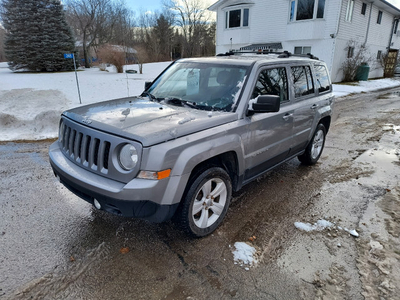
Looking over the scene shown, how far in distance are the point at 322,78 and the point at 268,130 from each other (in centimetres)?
219

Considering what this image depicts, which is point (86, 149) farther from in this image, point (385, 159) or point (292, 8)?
point (292, 8)

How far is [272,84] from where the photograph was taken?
3668 mm

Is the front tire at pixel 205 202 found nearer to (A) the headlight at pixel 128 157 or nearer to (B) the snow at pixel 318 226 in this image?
(A) the headlight at pixel 128 157

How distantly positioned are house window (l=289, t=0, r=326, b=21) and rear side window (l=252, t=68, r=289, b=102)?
60.7ft

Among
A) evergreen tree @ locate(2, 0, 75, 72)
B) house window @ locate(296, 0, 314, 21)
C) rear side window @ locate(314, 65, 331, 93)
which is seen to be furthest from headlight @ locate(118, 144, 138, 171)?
evergreen tree @ locate(2, 0, 75, 72)

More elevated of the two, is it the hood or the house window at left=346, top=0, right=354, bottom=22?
the house window at left=346, top=0, right=354, bottom=22

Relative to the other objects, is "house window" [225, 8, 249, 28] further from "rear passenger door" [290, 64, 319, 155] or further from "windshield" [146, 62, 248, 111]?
"windshield" [146, 62, 248, 111]

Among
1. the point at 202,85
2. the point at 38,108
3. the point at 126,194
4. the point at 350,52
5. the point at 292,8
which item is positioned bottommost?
the point at 38,108

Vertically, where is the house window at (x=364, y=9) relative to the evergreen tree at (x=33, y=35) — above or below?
above

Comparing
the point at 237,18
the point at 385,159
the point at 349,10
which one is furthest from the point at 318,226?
the point at 237,18

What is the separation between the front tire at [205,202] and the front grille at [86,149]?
84cm

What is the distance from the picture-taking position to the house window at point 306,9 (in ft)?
61.9

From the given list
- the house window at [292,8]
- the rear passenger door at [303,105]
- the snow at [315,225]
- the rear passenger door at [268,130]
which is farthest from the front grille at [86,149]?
the house window at [292,8]

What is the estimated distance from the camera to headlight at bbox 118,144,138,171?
245 cm
